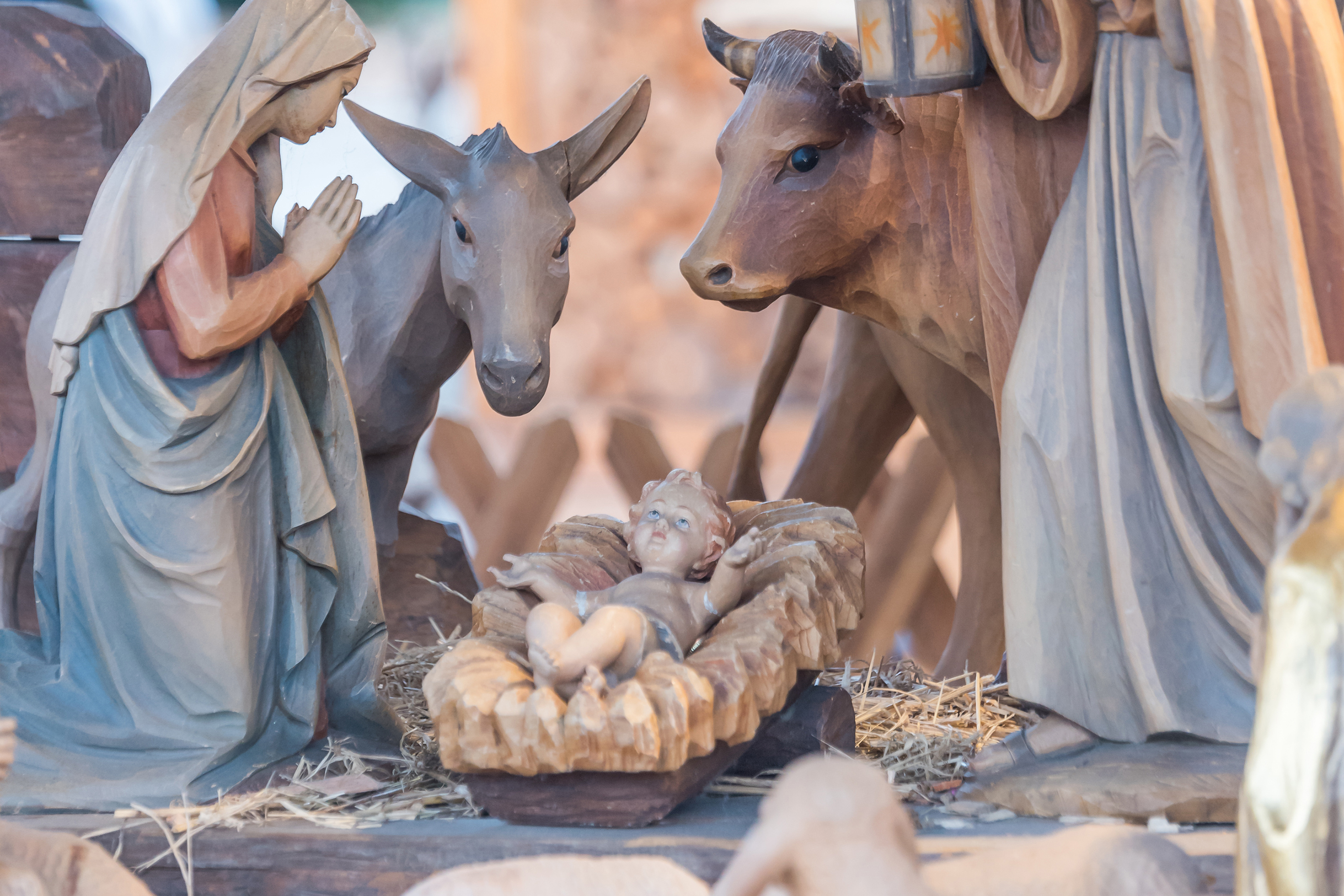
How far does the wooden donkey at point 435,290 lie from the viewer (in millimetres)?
2699

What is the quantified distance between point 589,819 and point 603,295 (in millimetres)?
5950

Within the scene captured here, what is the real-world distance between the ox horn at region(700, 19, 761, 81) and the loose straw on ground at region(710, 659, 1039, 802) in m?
1.43

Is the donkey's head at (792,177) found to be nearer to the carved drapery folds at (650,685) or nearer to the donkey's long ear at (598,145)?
the donkey's long ear at (598,145)

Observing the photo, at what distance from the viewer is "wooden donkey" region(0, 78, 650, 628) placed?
270 centimetres

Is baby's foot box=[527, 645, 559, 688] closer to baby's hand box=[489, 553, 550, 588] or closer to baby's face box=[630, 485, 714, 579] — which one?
baby's hand box=[489, 553, 550, 588]

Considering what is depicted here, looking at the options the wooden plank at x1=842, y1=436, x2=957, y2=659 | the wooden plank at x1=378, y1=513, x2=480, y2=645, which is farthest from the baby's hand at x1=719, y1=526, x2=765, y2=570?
the wooden plank at x1=842, y1=436, x2=957, y2=659

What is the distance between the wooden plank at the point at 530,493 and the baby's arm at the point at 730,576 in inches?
105

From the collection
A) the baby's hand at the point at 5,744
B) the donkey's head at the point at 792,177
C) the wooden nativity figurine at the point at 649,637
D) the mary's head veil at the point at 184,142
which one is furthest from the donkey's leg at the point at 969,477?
the baby's hand at the point at 5,744

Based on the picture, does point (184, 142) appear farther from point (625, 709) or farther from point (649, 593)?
point (625, 709)

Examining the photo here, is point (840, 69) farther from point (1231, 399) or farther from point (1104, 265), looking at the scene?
point (1231, 399)

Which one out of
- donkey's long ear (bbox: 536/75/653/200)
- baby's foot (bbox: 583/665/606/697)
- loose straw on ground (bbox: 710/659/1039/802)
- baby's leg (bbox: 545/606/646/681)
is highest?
donkey's long ear (bbox: 536/75/653/200)

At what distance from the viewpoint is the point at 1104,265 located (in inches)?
84.5

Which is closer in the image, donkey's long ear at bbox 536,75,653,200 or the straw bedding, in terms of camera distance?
the straw bedding

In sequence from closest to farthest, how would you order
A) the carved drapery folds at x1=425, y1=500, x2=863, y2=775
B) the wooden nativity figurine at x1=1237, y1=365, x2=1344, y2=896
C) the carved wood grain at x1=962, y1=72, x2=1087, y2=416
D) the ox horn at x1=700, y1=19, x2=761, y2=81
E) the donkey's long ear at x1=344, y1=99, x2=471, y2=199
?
the wooden nativity figurine at x1=1237, y1=365, x2=1344, y2=896 < the carved drapery folds at x1=425, y1=500, x2=863, y2=775 < the carved wood grain at x1=962, y1=72, x2=1087, y2=416 < the donkey's long ear at x1=344, y1=99, x2=471, y2=199 < the ox horn at x1=700, y1=19, x2=761, y2=81
